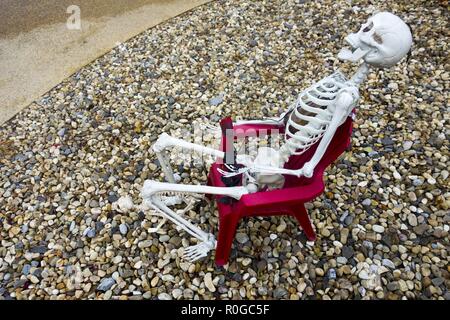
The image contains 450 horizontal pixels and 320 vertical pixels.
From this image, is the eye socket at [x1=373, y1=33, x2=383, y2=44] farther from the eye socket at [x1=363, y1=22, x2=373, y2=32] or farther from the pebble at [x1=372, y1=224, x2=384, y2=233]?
the pebble at [x1=372, y1=224, x2=384, y2=233]

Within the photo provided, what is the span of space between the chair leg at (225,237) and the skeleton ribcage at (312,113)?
21.1 inches

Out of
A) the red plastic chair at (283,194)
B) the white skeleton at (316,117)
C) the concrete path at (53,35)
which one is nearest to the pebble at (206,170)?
the concrete path at (53,35)

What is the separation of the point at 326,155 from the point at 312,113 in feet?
0.82

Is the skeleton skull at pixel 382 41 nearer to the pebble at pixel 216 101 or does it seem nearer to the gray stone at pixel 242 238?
the gray stone at pixel 242 238

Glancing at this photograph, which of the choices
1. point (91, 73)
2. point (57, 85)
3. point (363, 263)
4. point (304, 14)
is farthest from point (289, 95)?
point (57, 85)

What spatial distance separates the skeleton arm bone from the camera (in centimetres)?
177

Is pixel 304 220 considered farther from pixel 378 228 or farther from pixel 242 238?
pixel 378 228

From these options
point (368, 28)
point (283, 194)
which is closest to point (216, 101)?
point (283, 194)

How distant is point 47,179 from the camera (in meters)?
3.08

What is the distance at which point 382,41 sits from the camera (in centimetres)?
168

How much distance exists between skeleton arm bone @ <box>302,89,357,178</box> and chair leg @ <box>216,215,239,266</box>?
55cm

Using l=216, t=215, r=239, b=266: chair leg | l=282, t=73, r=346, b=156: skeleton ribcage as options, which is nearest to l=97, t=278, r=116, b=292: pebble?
l=216, t=215, r=239, b=266: chair leg

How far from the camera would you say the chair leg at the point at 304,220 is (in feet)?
7.78
